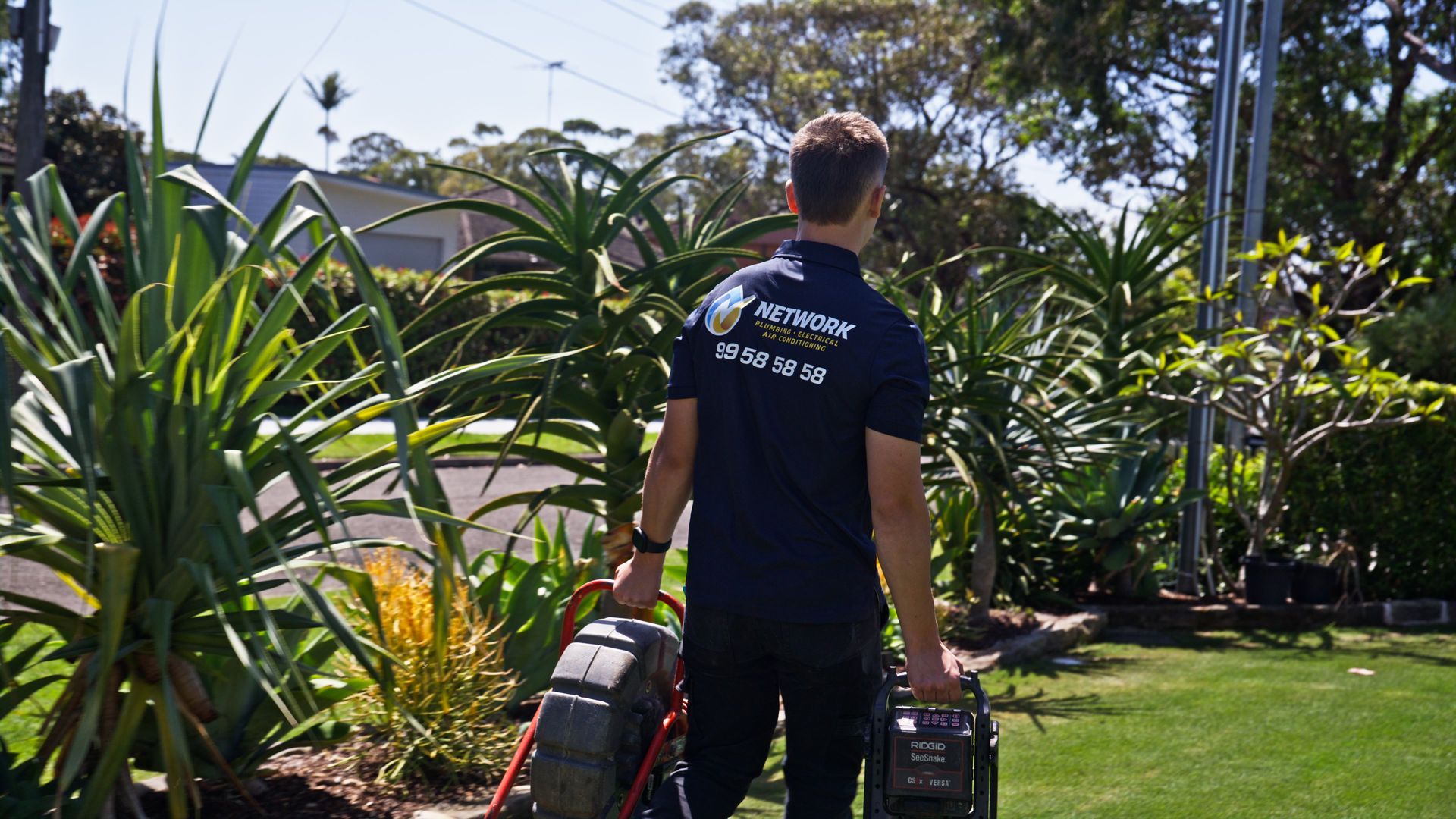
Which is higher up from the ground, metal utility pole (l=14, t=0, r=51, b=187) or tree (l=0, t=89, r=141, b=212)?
tree (l=0, t=89, r=141, b=212)

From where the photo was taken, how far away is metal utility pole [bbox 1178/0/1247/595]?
313 inches

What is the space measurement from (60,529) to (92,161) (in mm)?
27449

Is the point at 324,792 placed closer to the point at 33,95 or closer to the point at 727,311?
the point at 727,311

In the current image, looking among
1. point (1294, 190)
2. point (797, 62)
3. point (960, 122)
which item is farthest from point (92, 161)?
point (1294, 190)

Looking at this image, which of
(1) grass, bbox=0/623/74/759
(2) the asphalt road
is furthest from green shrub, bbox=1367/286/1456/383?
(1) grass, bbox=0/623/74/759

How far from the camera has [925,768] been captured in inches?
105

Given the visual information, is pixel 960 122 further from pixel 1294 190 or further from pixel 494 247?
pixel 494 247

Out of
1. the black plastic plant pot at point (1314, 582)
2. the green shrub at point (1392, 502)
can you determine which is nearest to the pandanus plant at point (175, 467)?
the black plastic plant pot at point (1314, 582)

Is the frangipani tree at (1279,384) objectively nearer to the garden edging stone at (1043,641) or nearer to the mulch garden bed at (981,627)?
the garden edging stone at (1043,641)

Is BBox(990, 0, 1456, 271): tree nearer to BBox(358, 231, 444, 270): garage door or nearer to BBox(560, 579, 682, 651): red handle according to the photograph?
BBox(560, 579, 682, 651): red handle

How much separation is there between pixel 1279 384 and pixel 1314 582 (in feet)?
4.60

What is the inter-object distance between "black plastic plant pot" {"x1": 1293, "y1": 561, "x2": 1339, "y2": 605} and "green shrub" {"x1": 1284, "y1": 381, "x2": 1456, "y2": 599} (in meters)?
0.26

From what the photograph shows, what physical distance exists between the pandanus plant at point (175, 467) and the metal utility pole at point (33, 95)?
7643mm

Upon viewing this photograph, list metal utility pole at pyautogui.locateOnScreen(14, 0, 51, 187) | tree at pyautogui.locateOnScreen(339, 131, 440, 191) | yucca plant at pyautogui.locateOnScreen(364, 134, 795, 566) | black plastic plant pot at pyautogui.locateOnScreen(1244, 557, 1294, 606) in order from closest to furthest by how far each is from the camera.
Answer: yucca plant at pyautogui.locateOnScreen(364, 134, 795, 566)
black plastic plant pot at pyautogui.locateOnScreen(1244, 557, 1294, 606)
metal utility pole at pyautogui.locateOnScreen(14, 0, 51, 187)
tree at pyautogui.locateOnScreen(339, 131, 440, 191)
